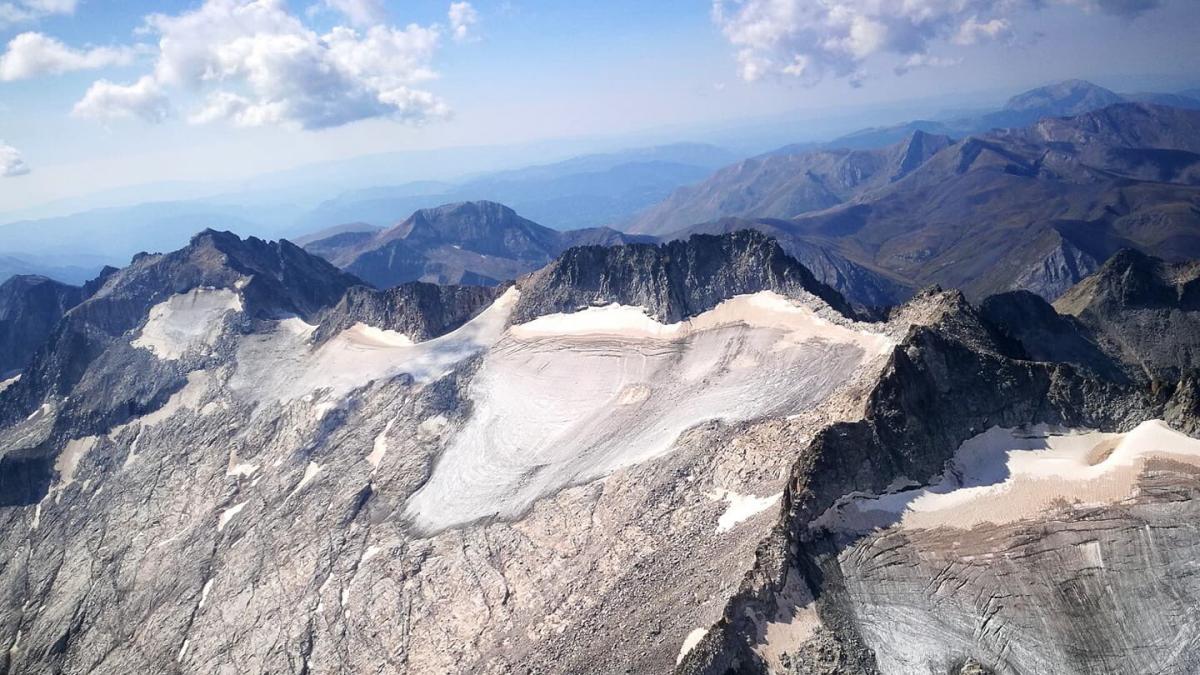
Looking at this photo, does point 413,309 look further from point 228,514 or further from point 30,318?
point 30,318

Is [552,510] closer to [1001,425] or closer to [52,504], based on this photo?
[1001,425]

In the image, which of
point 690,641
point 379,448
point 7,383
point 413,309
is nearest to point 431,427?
point 379,448

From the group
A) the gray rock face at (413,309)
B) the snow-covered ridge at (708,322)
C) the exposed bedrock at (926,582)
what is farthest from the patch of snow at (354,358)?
the exposed bedrock at (926,582)

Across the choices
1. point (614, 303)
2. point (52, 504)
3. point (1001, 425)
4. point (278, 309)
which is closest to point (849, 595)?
point (1001, 425)

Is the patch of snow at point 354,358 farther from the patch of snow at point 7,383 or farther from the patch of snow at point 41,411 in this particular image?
the patch of snow at point 7,383

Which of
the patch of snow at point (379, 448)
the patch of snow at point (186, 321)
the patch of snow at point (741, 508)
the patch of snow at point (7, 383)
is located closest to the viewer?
the patch of snow at point (741, 508)

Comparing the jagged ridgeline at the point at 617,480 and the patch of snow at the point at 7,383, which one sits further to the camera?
the patch of snow at the point at 7,383
